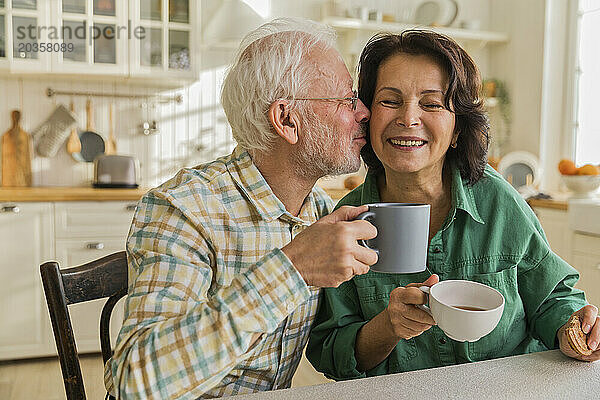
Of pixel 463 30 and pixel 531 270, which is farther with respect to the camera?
pixel 463 30

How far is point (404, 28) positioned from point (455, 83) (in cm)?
299

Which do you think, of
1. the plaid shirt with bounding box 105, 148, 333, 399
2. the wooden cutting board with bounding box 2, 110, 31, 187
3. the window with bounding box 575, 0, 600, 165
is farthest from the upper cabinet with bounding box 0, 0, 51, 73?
the window with bounding box 575, 0, 600, 165

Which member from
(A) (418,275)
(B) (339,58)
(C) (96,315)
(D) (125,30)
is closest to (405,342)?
(A) (418,275)

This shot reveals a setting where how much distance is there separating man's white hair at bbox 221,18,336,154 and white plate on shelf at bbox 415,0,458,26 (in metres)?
3.29

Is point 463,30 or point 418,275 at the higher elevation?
point 463,30

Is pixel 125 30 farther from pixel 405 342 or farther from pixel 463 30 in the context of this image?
pixel 405 342

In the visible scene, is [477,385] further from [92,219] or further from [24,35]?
[24,35]

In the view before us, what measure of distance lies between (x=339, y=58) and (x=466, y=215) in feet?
1.40

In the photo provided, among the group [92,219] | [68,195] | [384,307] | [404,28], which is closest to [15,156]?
[68,195]

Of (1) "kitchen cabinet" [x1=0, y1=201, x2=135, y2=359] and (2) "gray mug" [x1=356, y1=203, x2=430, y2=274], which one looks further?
(1) "kitchen cabinet" [x1=0, y1=201, x2=135, y2=359]

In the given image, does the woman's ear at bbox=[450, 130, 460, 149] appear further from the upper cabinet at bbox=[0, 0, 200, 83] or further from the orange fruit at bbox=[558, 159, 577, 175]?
the upper cabinet at bbox=[0, 0, 200, 83]

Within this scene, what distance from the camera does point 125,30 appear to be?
3553mm

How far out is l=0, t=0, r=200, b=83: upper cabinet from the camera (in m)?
3.40

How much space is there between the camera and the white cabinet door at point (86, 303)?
3.26m
